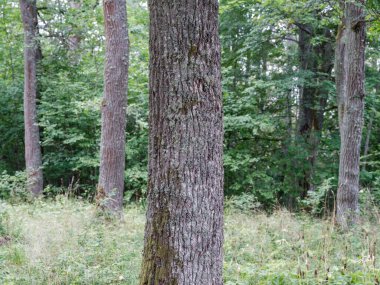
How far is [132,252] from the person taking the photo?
15.3 feet

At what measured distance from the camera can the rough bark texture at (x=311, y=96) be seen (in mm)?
12906

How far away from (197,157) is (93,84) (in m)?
11.8

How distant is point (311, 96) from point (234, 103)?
289 cm

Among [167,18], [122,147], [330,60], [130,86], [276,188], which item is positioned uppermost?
[330,60]

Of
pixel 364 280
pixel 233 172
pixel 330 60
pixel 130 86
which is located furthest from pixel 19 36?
pixel 364 280

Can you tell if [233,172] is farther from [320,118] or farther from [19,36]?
[19,36]

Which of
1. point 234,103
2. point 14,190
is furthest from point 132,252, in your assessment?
point 234,103

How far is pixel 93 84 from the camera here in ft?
45.1

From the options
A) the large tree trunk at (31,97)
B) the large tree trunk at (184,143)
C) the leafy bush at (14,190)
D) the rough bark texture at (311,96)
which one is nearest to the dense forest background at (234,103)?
the rough bark texture at (311,96)

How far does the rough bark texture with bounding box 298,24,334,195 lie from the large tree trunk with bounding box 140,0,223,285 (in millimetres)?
10545

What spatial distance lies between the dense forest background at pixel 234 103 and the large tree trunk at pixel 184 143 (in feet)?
28.5

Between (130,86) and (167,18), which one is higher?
(130,86)

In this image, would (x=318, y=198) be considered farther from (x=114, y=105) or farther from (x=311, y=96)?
(x=311, y=96)

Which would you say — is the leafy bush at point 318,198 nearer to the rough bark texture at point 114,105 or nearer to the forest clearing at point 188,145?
the forest clearing at point 188,145
